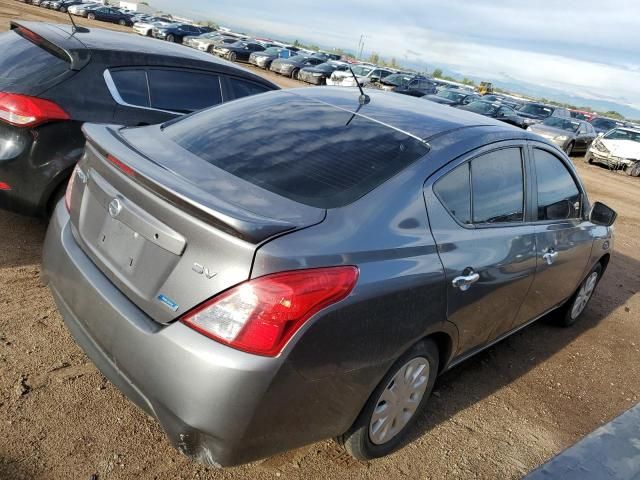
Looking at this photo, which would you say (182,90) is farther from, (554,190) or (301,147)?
(554,190)

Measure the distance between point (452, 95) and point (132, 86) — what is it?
78.1ft

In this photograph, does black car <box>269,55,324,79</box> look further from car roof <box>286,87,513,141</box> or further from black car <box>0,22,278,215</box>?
car roof <box>286,87,513,141</box>

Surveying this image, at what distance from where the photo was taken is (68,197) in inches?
112

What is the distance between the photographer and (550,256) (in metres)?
3.62

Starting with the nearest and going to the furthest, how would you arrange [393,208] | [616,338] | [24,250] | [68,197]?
[393,208] → [68,197] → [24,250] → [616,338]

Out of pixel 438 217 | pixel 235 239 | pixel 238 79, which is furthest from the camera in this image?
pixel 238 79

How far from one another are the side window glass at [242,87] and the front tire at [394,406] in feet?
11.3

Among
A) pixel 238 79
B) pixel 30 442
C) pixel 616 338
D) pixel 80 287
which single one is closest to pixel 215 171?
pixel 80 287

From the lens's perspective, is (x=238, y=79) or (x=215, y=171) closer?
(x=215, y=171)

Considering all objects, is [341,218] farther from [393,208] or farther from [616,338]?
[616,338]

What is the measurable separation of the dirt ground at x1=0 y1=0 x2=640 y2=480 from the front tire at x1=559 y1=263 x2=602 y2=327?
119 millimetres

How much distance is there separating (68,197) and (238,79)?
2.79 meters

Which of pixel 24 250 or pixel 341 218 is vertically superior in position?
pixel 341 218

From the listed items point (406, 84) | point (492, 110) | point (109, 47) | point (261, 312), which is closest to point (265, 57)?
point (406, 84)
